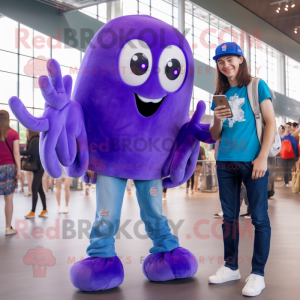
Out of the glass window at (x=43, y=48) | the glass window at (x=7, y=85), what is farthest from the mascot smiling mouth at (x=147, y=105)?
the glass window at (x=43, y=48)

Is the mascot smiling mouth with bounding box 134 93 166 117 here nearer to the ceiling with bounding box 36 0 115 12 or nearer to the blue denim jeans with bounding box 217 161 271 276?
the blue denim jeans with bounding box 217 161 271 276

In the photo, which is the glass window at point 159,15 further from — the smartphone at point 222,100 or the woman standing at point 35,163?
the smartphone at point 222,100

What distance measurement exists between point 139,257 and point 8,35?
1072 cm

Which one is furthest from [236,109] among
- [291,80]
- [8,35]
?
[291,80]

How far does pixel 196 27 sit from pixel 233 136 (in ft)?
51.7

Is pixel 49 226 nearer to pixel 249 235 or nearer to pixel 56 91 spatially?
pixel 249 235

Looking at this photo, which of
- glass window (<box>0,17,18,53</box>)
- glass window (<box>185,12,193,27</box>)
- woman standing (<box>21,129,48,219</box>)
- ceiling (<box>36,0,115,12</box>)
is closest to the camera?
woman standing (<box>21,129,48,219</box>)

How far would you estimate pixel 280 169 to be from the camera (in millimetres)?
9617

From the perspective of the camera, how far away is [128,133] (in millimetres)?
2451

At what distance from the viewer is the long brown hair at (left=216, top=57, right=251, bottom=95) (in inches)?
91.7

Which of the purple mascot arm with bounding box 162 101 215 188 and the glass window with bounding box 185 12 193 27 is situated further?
the glass window with bounding box 185 12 193 27

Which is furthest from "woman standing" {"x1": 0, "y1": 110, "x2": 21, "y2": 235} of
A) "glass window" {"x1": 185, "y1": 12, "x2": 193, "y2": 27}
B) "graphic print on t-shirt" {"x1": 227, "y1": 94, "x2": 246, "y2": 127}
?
"glass window" {"x1": 185, "y1": 12, "x2": 193, "y2": 27}

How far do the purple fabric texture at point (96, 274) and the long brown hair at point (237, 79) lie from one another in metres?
1.35

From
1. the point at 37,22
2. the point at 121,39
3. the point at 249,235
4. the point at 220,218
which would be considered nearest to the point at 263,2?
the point at 37,22
